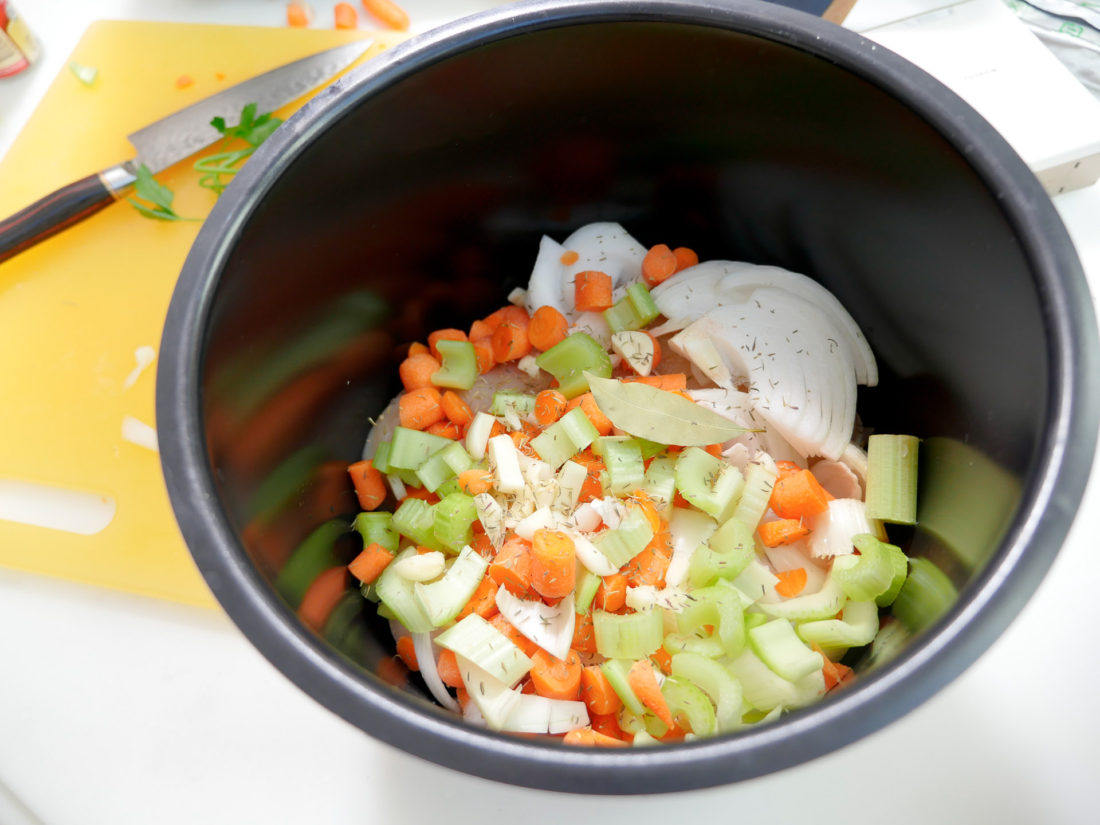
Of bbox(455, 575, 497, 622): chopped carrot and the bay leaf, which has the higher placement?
the bay leaf

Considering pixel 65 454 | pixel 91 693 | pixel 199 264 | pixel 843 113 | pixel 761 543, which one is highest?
pixel 843 113

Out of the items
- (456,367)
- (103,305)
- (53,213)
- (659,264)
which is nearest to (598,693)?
(456,367)

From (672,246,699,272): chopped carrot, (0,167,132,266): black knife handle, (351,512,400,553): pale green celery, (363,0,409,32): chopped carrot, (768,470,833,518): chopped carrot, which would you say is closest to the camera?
(768,470,833,518): chopped carrot

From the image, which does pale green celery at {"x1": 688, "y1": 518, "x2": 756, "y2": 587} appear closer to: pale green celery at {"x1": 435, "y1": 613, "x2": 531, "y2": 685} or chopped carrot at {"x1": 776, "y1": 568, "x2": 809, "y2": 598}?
chopped carrot at {"x1": 776, "y1": 568, "x2": 809, "y2": 598}

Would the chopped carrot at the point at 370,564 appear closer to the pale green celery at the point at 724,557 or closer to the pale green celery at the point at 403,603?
the pale green celery at the point at 403,603

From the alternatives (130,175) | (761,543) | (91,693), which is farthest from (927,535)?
(130,175)

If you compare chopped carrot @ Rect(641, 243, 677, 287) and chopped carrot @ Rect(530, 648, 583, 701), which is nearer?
chopped carrot @ Rect(530, 648, 583, 701)

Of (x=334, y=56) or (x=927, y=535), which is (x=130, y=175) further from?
(x=927, y=535)

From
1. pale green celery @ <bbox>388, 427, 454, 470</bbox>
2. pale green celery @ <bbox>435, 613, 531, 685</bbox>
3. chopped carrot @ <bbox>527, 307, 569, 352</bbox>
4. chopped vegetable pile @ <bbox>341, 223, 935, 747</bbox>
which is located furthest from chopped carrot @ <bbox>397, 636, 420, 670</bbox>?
chopped carrot @ <bbox>527, 307, 569, 352</bbox>
